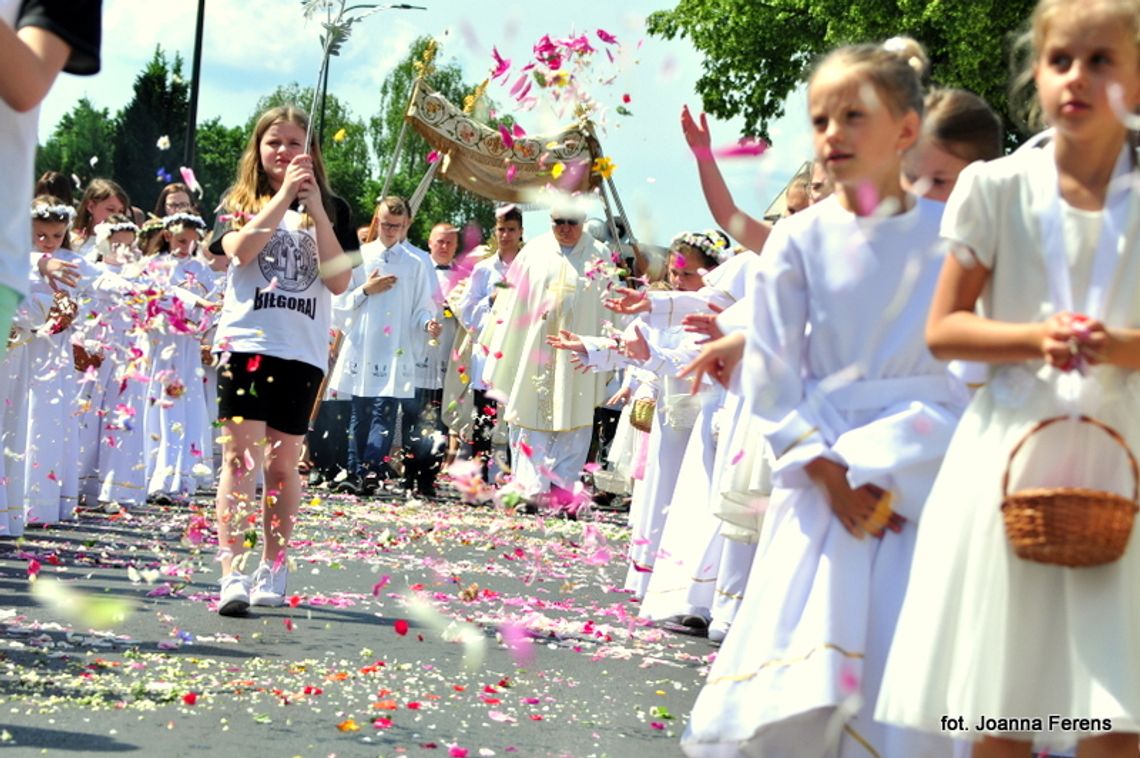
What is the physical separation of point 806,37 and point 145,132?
39555mm

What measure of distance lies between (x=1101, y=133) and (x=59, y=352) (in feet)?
31.0

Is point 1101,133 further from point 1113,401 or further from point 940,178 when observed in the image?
point 940,178

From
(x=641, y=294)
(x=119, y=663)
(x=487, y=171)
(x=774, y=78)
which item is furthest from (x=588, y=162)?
(x=774, y=78)

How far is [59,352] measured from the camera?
12.2m

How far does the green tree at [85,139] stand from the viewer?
63469 mm

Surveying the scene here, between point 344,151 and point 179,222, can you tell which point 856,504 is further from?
point 344,151

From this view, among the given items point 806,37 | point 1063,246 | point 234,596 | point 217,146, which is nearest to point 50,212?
point 234,596

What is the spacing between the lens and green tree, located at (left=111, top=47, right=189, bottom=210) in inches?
2562

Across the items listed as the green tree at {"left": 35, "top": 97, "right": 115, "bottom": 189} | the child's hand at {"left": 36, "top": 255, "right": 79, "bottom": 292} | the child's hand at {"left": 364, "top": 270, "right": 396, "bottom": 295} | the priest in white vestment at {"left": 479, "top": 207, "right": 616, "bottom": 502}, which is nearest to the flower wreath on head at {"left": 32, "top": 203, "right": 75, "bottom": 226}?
the child's hand at {"left": 36, "top": 255, "right": 79, "bottom": 292}

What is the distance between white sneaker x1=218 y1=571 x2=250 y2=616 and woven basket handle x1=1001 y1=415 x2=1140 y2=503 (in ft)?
16.2

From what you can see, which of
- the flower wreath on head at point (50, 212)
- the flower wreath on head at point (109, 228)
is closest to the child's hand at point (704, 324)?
the flower wreath on head at point (50, 212)

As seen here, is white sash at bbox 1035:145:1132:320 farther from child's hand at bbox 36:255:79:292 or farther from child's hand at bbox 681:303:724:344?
child's hand at bbox 36:255:79:292

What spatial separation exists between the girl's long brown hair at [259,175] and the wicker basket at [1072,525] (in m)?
5.18

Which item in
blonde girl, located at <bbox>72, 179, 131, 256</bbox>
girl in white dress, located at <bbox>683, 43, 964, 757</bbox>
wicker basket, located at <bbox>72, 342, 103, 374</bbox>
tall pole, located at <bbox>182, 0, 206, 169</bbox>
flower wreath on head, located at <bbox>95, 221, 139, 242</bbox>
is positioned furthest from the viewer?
tall pole, located at <bbox>182, 0, 206, 169</bbox>
